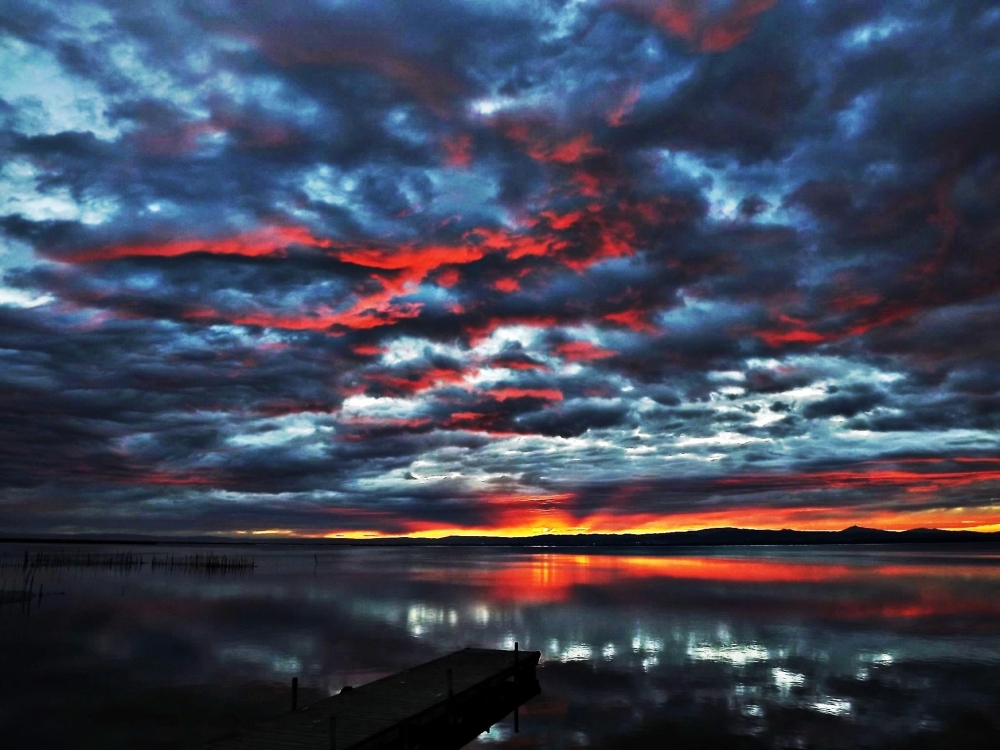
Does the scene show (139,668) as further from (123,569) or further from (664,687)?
(123,569)

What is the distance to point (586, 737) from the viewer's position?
93.2ft

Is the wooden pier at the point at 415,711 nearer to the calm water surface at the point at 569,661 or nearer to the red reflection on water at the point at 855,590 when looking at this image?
the calm water surface at the point at 569,661

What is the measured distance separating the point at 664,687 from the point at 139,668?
2867 centimetres

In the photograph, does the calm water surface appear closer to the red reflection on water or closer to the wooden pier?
the red reflection on water

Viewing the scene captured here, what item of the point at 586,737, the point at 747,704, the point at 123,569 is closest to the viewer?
the point at 586,737

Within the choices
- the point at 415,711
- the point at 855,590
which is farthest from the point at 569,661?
the point at 855,590

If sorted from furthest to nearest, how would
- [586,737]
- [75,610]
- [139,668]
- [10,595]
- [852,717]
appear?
[10,595] → [75,610] → [139,668] → [852,717] → [586,737]

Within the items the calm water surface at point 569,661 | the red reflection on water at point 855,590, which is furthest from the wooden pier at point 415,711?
the red reflection on water at point 855,590

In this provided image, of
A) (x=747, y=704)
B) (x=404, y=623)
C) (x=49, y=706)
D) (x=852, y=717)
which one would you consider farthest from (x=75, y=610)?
(x=852, y=717)

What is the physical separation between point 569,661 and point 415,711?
20.3m

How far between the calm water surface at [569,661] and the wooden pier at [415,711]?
1671 mm

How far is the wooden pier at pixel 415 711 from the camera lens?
21984 mm

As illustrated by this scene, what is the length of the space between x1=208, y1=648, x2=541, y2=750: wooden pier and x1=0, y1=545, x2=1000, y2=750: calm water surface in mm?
1671

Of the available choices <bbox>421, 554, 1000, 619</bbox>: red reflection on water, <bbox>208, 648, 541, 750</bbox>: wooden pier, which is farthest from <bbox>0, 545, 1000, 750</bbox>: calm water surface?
<bbox>208, 648, 541, 750</bbox>: wooden pier
